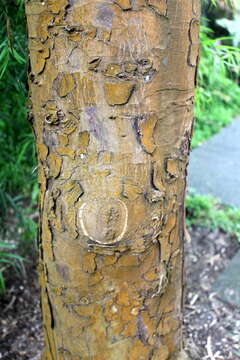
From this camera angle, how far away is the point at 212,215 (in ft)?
7.45

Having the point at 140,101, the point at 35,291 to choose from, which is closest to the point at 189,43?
the point at 140,101

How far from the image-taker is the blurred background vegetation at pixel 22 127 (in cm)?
110

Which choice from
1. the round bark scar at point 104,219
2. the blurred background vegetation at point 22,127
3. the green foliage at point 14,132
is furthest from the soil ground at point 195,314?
the round bark scar at point 104,219

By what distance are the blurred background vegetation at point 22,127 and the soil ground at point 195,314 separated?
10 cm

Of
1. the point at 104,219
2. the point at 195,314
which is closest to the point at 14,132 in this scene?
the point at 195,314

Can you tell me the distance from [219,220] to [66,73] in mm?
1676

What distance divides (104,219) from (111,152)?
0.13m

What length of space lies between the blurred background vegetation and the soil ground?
0.32 ft

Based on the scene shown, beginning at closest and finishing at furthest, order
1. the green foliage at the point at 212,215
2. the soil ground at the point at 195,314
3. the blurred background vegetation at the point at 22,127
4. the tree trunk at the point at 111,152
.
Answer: the tree trunk at the point at 111,152
the blurred background vegetation at the point at 22,127
the soil ground at the point at 195,314
the green foliage at the point at 212,215

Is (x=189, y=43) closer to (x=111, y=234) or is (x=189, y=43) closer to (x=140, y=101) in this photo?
(x=140, y=101)

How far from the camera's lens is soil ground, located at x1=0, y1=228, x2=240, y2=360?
55.0 inches

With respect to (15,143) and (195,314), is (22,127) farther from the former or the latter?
(195,314)

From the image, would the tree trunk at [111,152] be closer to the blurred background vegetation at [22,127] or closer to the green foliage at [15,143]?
the blurred background vegetation at [22,127]

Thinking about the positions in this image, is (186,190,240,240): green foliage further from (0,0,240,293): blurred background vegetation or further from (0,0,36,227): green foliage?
(0,0,36,227): green foliage
